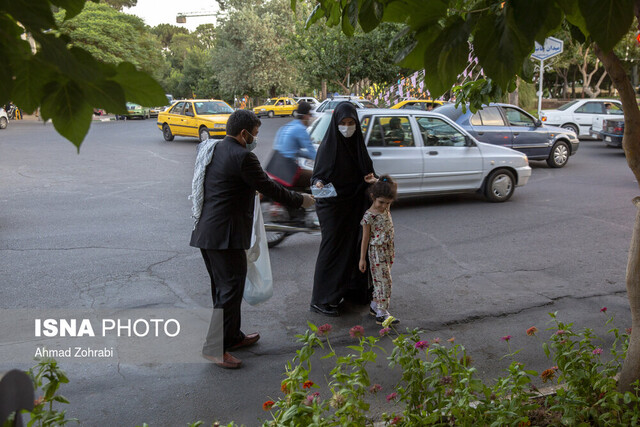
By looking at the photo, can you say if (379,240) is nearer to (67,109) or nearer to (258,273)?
(258,273)

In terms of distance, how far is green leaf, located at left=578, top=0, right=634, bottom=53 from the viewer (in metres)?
1.54

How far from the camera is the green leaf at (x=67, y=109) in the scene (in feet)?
4.33

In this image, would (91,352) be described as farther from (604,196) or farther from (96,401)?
(604,196)

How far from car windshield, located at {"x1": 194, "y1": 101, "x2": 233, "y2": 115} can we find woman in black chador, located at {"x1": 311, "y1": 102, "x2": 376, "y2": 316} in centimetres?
1668

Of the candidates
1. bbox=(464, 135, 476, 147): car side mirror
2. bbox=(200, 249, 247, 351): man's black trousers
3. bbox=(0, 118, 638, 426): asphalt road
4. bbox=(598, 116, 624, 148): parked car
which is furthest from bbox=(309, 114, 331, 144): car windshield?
bbox=(598, 116, 624, 148): parked car

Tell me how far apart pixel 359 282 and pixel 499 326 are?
4.35 feet

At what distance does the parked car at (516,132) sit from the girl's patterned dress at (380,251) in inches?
346

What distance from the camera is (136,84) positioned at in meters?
1.34

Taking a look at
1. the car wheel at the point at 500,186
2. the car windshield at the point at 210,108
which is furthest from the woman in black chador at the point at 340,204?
the car windshield at the point at 210,108

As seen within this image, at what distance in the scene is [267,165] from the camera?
8.09 m

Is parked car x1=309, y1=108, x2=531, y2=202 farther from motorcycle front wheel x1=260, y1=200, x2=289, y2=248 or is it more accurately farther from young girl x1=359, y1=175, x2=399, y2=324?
young girl x1=359, y1=175, x2=399, y2=324

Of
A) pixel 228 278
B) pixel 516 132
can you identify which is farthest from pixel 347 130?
pixel 516 132

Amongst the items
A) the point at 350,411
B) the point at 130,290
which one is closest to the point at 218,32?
the point at 130,290

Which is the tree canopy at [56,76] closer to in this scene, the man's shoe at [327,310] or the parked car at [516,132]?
the man's shoe at [327,310]
